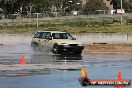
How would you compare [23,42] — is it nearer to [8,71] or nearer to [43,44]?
[43,44]

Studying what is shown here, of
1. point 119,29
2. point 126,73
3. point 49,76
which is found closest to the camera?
point 49,76

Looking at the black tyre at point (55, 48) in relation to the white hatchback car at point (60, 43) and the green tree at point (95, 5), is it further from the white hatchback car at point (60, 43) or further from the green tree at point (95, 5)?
the green tree at point (95, 5)

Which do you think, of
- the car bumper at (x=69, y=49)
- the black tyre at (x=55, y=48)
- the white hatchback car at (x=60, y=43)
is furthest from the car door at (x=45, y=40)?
the car bumper at (x=69, y=49)

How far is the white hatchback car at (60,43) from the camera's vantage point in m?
36.2

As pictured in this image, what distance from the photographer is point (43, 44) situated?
38344 mm

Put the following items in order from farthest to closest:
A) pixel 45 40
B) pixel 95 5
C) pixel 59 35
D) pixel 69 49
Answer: pixel 95 5 → pixel 45 40 → pixel 59 35 → pixel 69 49

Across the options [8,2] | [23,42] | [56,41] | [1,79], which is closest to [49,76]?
[1,79]

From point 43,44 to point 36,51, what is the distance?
1.68 metres

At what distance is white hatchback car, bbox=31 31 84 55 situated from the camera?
36.2 m

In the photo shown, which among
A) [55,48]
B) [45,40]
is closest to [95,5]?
[45,40]

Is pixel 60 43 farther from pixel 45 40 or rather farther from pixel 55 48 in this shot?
pixel 45 40

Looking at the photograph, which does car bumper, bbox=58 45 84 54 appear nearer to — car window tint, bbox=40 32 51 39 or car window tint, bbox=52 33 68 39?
car window tint, bbox=52 33 68 39

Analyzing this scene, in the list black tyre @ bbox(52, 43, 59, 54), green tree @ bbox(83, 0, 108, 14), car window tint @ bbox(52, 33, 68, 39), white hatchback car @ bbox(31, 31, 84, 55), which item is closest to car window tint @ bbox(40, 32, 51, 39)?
white hatchback car @ bbox(31, 31, 84, 55)

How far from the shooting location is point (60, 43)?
36.3m
